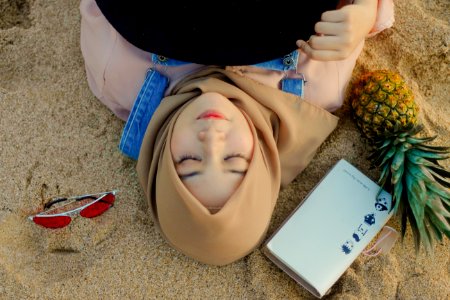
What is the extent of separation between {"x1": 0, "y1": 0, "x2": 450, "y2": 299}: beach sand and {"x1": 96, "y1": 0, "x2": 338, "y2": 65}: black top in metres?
0.47

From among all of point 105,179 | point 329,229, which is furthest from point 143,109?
point 329,229

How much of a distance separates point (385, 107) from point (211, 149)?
0.72 m

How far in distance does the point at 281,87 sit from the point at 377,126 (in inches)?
15.0

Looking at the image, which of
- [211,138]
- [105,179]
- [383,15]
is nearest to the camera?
[211,138]

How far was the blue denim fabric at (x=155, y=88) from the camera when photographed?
70.0 inches

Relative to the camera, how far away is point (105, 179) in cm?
196

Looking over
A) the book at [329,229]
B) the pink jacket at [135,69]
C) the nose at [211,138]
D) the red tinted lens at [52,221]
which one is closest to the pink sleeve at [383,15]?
the pink jacket at [135,69]

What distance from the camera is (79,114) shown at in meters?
2.03

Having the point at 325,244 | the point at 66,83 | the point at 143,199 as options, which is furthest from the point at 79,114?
the point at 325,244

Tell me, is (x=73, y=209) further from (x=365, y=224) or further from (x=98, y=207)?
(x=365, y=224)

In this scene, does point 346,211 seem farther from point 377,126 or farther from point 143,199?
point 143,199

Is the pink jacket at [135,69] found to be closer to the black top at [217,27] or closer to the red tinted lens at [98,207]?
the black top at [217,27]

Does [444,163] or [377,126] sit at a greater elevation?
[377,126]

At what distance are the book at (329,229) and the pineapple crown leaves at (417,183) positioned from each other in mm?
87
